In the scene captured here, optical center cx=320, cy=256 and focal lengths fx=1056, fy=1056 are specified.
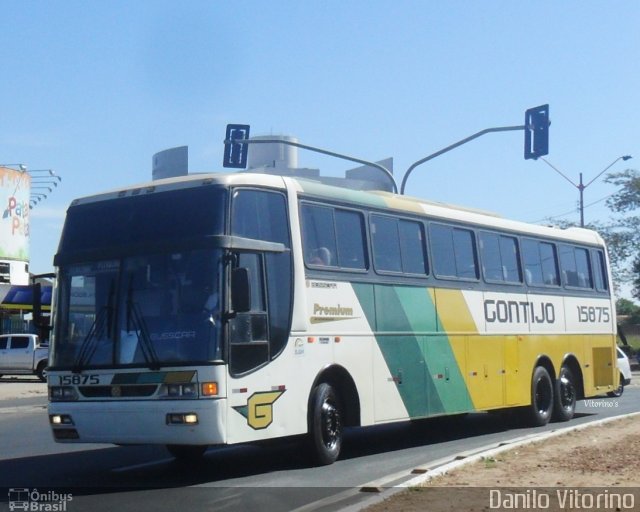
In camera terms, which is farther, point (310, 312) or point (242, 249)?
point (310, 312)

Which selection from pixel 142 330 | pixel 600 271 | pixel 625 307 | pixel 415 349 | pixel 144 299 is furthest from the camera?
pixel 625 307

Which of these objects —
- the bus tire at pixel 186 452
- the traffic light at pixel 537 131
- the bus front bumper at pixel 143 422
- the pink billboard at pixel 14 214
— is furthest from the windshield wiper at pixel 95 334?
the pink billboard at pixel 14 214

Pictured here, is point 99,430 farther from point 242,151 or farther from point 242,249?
point 242,151

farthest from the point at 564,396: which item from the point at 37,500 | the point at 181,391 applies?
the point at 37,500

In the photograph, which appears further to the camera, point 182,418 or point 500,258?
point 500,258

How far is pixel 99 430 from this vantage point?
1155 cm

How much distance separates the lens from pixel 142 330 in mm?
11555

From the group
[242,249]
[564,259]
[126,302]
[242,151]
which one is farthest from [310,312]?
[242,151]

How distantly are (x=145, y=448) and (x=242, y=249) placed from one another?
207 inches

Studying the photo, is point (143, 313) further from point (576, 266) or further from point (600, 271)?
point (600, 271)

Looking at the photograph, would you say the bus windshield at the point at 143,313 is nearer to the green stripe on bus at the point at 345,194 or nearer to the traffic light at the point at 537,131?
the green stripe on bus at the point at 345,194

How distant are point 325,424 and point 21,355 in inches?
1151

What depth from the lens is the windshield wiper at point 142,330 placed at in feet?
37.3

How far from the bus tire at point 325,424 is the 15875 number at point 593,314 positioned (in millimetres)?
8533
